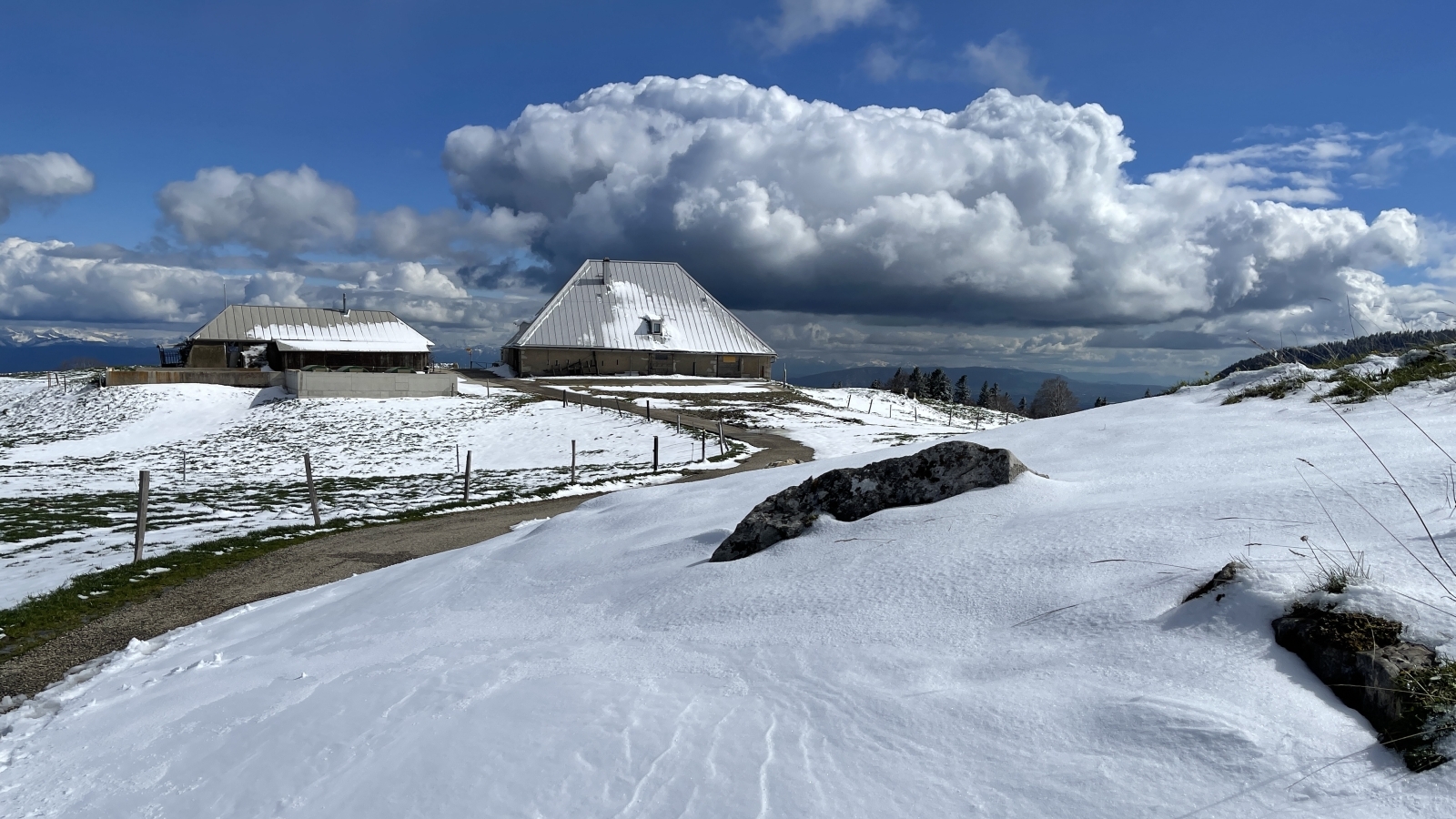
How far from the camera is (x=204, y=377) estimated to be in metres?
47.7

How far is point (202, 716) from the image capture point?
5184mm

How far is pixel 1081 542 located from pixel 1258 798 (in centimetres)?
209

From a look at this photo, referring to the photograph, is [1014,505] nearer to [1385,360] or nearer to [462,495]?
[1385,360]

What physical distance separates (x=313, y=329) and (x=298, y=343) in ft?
11.4

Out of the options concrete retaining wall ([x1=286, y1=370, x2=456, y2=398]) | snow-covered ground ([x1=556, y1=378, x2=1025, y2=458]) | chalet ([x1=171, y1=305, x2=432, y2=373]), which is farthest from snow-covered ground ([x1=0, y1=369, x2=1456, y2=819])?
chalet ([x1=171, y1=305, x2=432, y2=373])

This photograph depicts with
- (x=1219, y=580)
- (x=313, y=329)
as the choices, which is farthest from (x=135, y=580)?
(x=313, y=329)

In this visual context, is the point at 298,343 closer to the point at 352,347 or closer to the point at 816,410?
the point at 352,347

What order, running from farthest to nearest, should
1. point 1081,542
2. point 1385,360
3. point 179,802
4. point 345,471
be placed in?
point 345,471
point 1385,360
point 1081,542
point 179,802

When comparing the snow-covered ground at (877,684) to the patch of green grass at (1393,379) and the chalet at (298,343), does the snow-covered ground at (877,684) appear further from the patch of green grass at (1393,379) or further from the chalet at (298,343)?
the chalet at (298,343)

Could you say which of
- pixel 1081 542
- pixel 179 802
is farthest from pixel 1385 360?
pixel 179 802

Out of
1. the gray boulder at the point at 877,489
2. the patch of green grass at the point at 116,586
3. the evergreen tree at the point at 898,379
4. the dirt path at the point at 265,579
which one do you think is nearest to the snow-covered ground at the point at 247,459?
the patch of green grass at the point at 116,586

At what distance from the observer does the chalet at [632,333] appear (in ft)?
192

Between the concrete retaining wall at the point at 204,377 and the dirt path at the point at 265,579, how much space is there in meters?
38.0

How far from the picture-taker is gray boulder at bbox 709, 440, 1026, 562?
5875 millimetres
